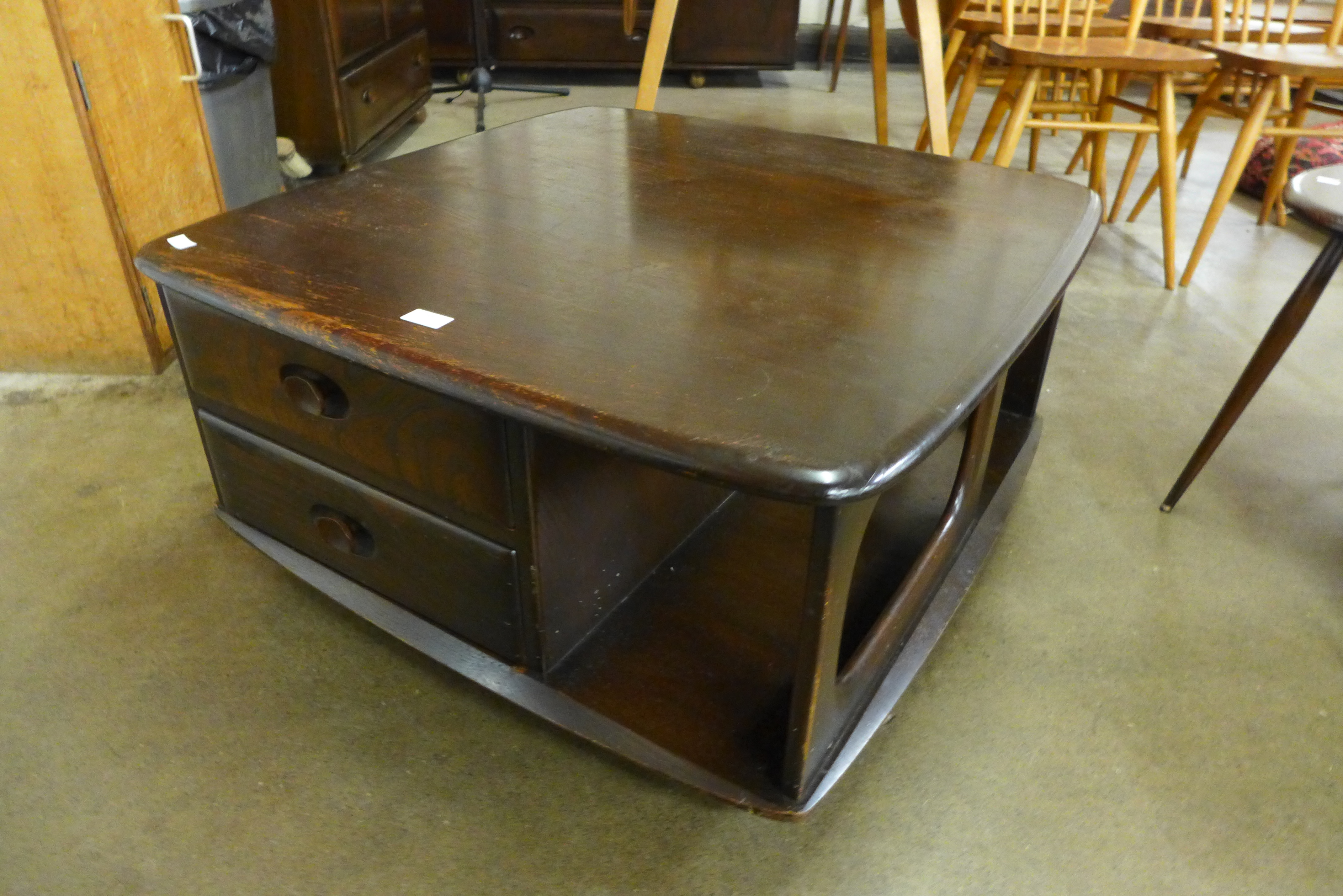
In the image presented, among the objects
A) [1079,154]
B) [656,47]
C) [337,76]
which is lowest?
[1079,154]

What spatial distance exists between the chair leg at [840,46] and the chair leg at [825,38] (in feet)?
0.25

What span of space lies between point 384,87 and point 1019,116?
150 centimetres

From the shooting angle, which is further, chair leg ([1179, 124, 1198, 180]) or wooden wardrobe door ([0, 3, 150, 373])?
chair leg ([1179, 124, 1198, 180])

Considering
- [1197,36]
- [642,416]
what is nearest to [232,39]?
[642,416]

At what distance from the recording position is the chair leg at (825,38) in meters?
3.45

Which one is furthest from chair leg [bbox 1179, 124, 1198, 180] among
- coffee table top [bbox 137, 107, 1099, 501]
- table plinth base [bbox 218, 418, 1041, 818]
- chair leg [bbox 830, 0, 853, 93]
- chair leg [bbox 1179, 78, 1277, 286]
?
table plinth base [bbox 218, 418, 1041, 818]

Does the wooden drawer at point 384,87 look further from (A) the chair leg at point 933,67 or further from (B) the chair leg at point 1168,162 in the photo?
(B) the chair leg at point 1168,162

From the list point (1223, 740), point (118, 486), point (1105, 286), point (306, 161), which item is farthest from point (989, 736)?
point (306, 161)

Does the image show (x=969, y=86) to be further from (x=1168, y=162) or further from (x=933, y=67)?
(x=933, y=67)

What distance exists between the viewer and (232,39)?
1454 millimetres

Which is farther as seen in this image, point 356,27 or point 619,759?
point 356,27

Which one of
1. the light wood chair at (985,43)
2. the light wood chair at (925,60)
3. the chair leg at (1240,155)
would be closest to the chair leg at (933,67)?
the light wood chair at (925,60)

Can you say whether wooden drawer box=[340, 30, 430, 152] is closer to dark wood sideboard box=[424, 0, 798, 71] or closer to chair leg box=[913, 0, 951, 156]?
dark wood sideboard box=[424, 0, 798, 71]

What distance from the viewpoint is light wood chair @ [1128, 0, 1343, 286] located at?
1.66 metres
